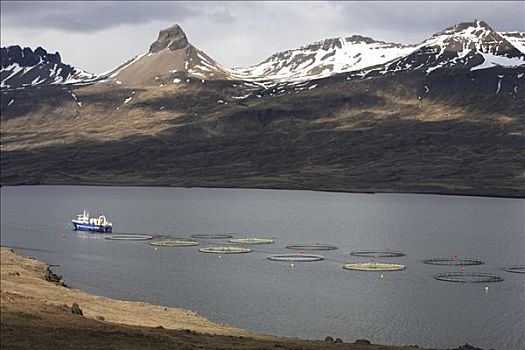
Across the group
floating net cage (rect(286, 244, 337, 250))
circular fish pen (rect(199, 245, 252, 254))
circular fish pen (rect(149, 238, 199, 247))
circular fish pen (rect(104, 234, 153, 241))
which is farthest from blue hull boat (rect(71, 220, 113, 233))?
floating net cage (rect(286, 244, 337, 250))

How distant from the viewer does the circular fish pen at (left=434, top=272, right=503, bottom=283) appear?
356 feet

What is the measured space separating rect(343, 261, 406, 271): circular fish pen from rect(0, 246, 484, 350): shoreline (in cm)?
4315

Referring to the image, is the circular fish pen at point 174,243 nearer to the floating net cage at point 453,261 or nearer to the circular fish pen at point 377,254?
the circular fish pen at point 377,254

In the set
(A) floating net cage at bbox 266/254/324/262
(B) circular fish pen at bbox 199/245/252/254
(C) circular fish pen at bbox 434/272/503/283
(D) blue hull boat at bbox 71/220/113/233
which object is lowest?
(C) circular fish pen at bbox 434/272/503/283

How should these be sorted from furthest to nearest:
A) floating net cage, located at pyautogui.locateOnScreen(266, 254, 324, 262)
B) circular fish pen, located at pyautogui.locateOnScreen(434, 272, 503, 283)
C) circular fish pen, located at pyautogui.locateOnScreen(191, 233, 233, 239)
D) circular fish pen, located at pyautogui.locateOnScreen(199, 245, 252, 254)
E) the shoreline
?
circular fish pen, located at pyautogui.locateOnScreen(191, 233, 233, 239) < circular fish pen, located at pyautogui.locateOnScreen(199, 245, 252, 254) < floating net cage, located at pyautogui.locateOnScreen(266, 254, 324, 262) < circular fish pen, located at pyautogui.locateOnScreen(434, 272, 503, 283) < the shoreline

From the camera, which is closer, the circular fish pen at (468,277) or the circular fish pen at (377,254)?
the circular fish pen at (468,277)

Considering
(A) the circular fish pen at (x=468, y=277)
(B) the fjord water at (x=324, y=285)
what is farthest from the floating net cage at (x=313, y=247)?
(A) the circular fish pen at (x=468, y=277)

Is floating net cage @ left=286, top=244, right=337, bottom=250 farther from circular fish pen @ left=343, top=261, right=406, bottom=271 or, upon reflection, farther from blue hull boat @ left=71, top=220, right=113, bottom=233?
blue hull boat @ left=71, top=220, right=113, bottom=233

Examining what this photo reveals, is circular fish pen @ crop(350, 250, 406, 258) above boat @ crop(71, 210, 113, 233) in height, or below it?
below

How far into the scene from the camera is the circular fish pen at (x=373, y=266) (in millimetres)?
119494

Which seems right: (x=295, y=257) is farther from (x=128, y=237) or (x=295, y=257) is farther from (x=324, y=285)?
(x=128, y=237)

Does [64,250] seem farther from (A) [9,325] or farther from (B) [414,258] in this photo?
(A) [9,325]

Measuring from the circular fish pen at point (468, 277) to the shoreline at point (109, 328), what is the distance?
4280 centimetres

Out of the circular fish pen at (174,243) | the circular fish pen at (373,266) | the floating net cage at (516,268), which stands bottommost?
the floating net cage at (516,268)
